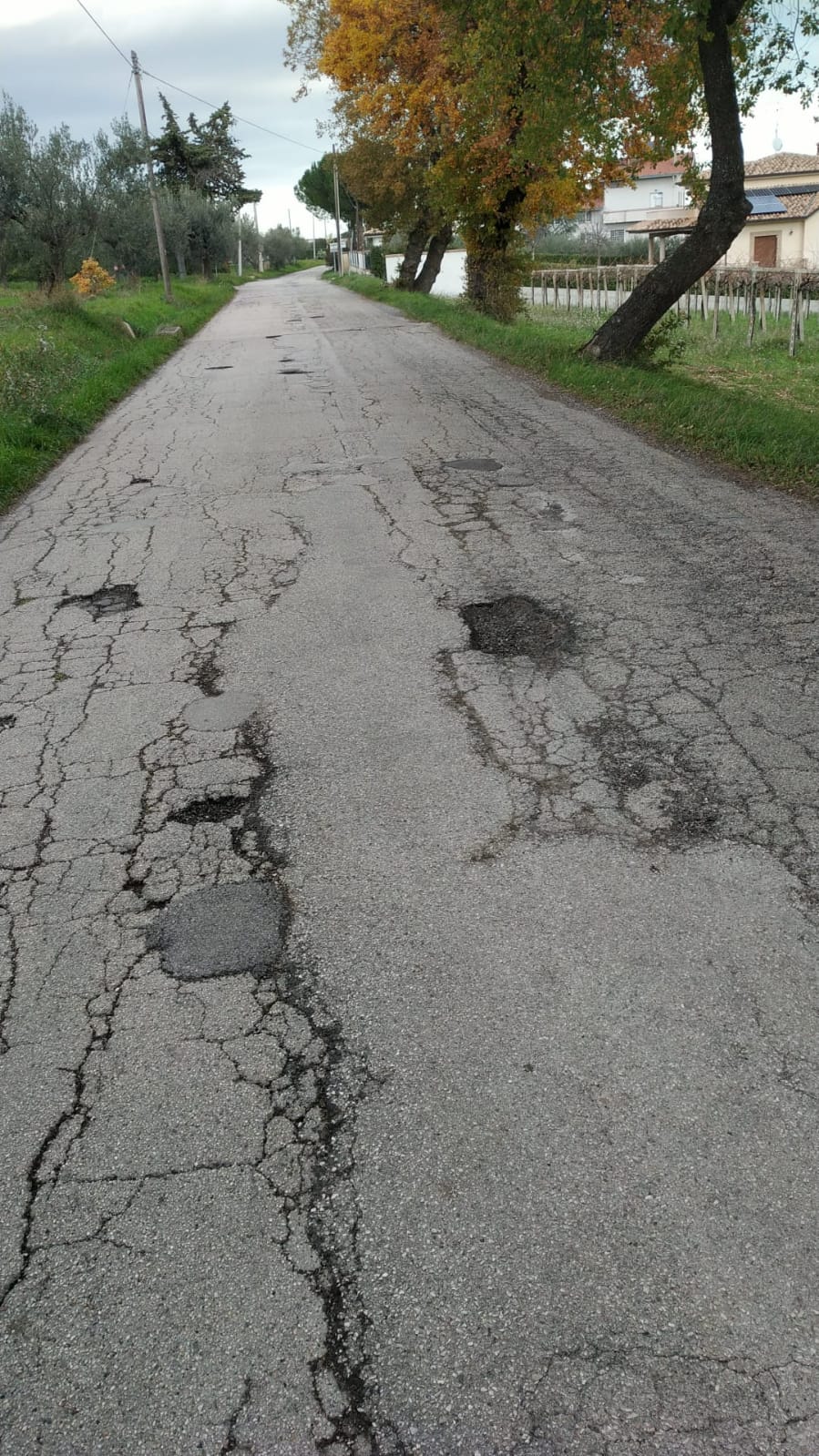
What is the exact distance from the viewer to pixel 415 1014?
2.71m

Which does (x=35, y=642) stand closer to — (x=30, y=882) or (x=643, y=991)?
(x=30, y=882)

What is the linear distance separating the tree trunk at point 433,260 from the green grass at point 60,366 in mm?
8423

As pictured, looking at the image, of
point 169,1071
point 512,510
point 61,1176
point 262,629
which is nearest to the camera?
point 61,1176

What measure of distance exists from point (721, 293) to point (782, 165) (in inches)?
928

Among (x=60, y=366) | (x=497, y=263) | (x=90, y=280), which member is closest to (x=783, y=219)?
(x=497, y=263)

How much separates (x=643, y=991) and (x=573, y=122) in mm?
13447

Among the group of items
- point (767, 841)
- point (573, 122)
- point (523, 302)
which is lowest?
point (767, 841)

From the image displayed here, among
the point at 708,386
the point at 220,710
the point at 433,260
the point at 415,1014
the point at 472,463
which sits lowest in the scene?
the point at 415,1014

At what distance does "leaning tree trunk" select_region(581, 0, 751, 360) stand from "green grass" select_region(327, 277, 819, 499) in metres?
0.59

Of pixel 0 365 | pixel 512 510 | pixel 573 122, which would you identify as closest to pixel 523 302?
pixel 573 122

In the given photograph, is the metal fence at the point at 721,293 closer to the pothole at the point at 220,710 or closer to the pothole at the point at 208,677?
the pothole at the point at 208,677

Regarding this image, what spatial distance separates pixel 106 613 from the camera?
583 cm

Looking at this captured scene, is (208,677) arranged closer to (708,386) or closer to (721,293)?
(708,386)

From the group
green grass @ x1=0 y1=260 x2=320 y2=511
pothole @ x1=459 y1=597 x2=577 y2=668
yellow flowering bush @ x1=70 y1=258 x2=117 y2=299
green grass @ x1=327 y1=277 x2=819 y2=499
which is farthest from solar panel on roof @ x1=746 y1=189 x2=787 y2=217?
pothole @ x1=459 y1=597 x2=577 y2=668
